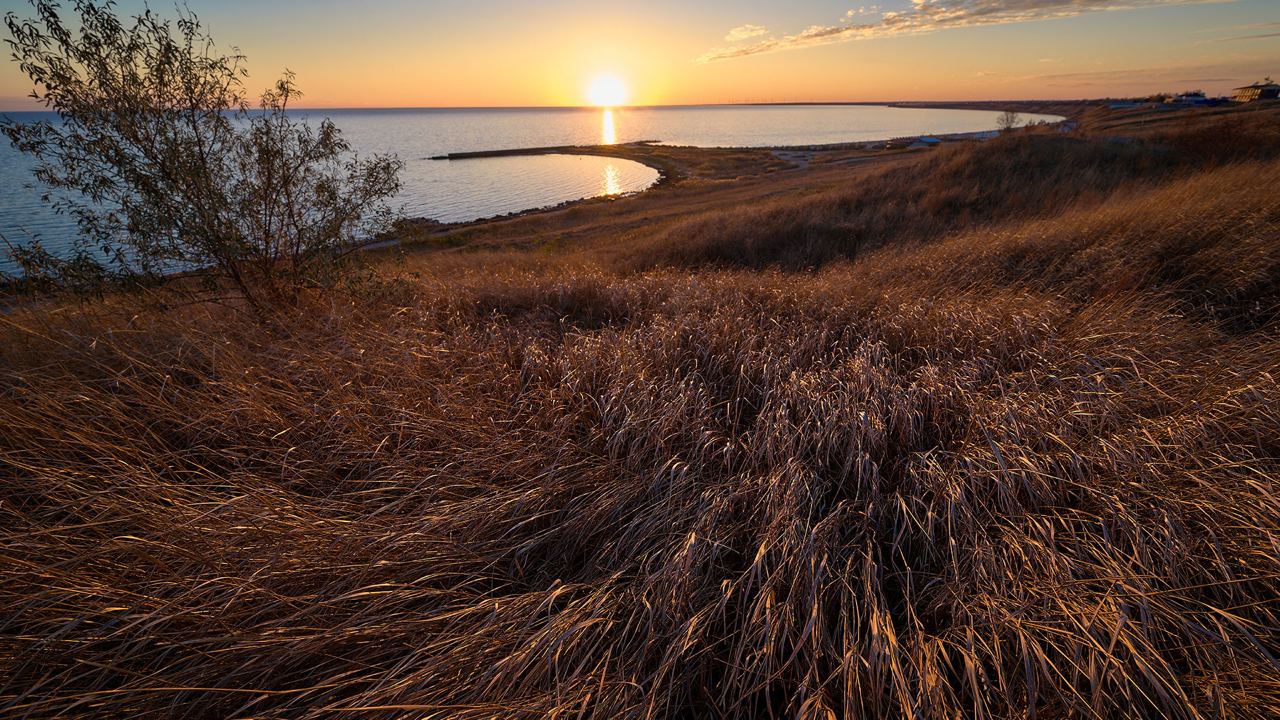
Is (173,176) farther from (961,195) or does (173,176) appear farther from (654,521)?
(961,195)

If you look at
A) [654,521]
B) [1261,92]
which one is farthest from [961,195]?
[1261,92]

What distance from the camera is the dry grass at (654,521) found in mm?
2129

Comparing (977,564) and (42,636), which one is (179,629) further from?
(977,564)

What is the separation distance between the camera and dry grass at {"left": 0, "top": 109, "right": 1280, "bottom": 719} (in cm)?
213

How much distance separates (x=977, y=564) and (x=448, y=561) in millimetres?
2864

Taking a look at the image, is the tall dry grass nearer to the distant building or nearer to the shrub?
the shrub

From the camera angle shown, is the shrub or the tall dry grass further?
the tall dry grass

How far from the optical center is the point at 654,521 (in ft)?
9.93

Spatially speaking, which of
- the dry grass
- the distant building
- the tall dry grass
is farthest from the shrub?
the distant building

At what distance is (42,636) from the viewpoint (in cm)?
208

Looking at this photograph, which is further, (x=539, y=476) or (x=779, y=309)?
(x=779, y=309)

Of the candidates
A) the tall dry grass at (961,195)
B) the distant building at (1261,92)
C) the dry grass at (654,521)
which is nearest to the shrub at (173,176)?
the dry grass at (654,521)

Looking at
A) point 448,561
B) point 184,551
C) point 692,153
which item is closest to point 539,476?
point 448,561

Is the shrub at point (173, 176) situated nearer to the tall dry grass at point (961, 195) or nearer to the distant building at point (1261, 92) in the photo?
the tall dry grass at point (961, 195)
